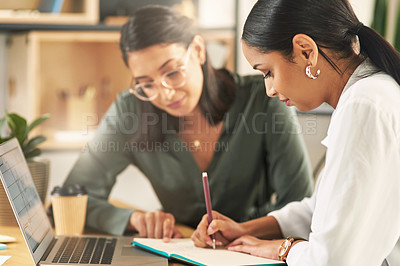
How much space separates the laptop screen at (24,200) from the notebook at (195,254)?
22cm

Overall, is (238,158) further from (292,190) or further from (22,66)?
(22,66)

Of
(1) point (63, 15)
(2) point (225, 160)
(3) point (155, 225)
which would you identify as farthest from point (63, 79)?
(3) point (155, 225)

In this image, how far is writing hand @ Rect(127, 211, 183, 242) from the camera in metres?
1.31

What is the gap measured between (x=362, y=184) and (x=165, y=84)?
0.85 m

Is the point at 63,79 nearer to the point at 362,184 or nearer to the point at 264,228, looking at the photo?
the point at 264,228

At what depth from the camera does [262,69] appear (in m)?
1.05

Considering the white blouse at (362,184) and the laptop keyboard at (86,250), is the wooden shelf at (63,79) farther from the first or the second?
the white blouse at (362,184)

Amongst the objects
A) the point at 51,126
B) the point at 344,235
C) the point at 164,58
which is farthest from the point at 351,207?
the point at 51,126

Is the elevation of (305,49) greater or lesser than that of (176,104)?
greater

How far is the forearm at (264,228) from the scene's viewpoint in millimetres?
1274

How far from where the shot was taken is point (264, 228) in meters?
1.29

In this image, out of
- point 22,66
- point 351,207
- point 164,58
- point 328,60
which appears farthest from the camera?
point 22,66

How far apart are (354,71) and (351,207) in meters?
0.29

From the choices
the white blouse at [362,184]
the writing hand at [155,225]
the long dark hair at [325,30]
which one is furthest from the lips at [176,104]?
the white blouse at [362,184]
